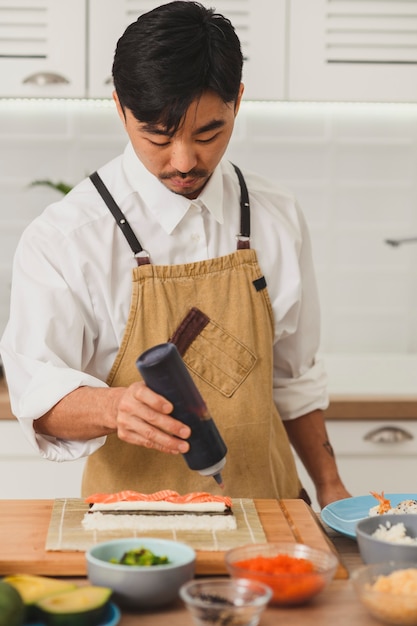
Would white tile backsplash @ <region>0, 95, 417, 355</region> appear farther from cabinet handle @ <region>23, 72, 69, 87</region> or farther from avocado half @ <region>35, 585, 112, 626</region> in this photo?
avocado half @ <region>35, 585, 112, 626</region>

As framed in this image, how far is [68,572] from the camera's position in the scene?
1.25 m

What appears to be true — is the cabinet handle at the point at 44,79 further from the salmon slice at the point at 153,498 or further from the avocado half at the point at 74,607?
the avocado half at the point at 74,607

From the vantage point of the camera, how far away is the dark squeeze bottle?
1244mm

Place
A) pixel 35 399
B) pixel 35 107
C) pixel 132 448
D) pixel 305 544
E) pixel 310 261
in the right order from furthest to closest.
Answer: pixel 35 107 < pixel 310 261 < pixel 132 448 < pixel 35 399 < pixel 305 544

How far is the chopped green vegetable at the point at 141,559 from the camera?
3.81ft

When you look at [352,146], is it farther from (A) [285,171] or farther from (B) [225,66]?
(B) [225,66]

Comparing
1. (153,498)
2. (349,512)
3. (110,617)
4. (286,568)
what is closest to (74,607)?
(110,617)

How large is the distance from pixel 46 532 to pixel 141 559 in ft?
0.86

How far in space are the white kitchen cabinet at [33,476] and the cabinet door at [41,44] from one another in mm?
1075

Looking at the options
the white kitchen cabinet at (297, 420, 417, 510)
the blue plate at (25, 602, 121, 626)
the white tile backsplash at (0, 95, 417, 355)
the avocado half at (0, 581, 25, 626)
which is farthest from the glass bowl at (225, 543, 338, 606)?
the white tile backsplash at (0, 95, 417, 355)

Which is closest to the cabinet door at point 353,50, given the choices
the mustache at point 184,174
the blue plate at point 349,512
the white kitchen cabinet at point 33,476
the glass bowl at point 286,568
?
the mustache at point 184,174

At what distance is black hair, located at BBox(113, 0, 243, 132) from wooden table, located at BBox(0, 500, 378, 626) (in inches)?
27.2

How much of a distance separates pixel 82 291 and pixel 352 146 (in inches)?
65.2

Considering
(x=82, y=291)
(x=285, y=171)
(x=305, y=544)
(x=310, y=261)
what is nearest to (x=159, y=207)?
(x=82, y=291)
